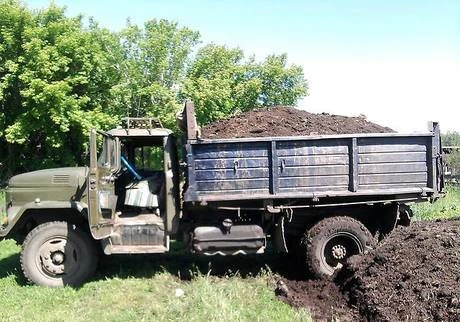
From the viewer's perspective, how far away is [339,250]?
6938mm

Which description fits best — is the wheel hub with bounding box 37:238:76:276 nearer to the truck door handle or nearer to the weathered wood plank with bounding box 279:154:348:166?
the truck door handle

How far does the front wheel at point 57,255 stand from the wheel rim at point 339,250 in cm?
333

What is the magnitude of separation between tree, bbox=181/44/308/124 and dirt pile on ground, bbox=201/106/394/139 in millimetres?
15628

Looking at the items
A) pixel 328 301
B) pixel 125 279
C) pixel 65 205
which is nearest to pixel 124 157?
pixel 65 205

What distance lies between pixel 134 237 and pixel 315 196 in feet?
8.44

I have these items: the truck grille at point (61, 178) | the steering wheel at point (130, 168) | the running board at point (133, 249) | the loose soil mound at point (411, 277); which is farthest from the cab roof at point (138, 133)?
the loose soil mound at point (411, 277)

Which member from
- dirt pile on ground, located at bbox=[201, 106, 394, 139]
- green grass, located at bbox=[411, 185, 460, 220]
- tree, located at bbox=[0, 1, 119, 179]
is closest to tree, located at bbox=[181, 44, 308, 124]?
tree, located at bbox=[0, 1, 119, 179]

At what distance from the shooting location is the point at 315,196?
21.7 ft

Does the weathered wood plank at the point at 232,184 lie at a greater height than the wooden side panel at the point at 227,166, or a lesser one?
lesser

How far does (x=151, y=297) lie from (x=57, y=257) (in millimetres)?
1568

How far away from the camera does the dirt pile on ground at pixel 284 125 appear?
7.05m

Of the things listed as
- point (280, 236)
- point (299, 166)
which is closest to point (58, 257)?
point (280, 236)

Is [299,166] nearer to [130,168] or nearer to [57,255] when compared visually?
[130,168]

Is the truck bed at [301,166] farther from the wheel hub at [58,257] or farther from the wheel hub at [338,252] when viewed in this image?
the wheel hub at [58,257]
